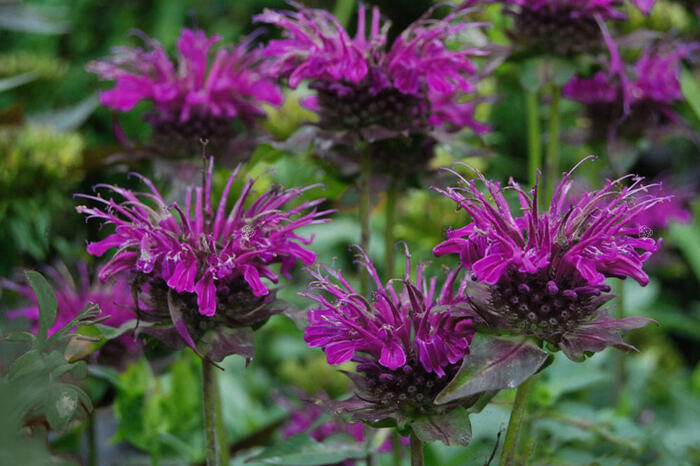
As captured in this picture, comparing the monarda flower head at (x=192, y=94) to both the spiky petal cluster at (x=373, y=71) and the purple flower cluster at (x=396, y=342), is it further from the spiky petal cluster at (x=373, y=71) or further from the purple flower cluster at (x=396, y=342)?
the purple flower cluster at (x=396, y=342)

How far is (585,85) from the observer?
145 cm

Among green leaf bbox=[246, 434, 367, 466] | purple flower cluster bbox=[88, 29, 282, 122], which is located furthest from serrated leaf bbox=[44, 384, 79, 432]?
purple flower cluster bbox=[88, 29, 282, 122]

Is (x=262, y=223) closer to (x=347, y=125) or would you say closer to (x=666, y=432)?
→ (x=347, y=125)

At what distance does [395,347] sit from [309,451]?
10.8 inches

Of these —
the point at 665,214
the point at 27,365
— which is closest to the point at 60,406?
the point at 27,365

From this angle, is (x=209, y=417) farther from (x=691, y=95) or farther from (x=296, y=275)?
(x=296, y=275)

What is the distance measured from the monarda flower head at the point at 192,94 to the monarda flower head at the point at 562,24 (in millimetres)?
407

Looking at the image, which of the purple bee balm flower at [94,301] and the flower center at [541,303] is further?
the purple bee balm flower at [94,301]

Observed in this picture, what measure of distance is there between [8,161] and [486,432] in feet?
3.34

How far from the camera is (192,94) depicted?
122 centimetres

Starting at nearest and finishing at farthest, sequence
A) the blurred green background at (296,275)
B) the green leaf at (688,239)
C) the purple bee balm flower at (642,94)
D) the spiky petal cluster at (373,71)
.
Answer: the spiky petal cluster at (373,71) → the blurred green background at (296,275) → the purple bee balm flower at (642,94) → the green leaf at (688,239)

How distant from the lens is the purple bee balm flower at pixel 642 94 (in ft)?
4.60

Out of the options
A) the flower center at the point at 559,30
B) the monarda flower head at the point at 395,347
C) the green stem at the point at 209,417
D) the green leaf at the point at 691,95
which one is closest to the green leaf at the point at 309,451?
the green stem at the point at 209,417

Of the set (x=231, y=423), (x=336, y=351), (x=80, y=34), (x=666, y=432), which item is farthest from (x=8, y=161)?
(x=80, y=34)
